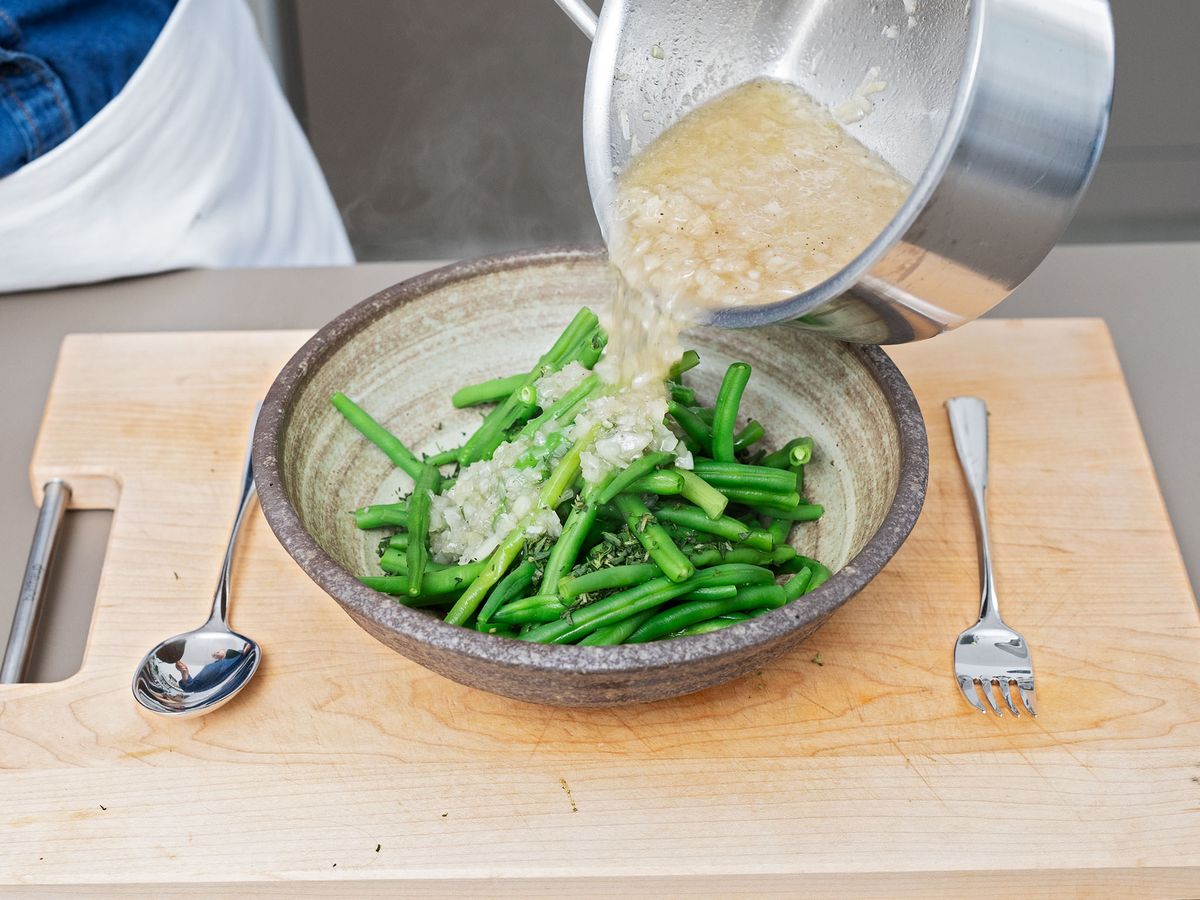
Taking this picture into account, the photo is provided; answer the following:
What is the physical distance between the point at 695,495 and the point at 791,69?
703mm

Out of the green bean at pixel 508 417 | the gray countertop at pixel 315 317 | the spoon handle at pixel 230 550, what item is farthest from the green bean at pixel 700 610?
the gray countertop at pixel 315 317

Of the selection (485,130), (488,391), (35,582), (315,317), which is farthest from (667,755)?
(485,130)

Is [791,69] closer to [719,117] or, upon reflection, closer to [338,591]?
[719,117]

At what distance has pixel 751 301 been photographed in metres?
1.54

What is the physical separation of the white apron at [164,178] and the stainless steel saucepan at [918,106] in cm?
123

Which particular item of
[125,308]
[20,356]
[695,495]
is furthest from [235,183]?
[695,495]

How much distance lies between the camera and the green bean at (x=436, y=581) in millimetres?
1656

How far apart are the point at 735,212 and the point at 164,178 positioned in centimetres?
153

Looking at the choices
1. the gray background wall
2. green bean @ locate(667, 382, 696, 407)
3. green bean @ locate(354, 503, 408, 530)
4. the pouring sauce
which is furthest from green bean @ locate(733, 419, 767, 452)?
the gray background wall

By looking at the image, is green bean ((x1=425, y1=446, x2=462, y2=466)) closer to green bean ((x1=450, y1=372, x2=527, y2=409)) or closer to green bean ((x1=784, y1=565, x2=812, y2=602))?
green bean ((x1=450, y1=372, x2=527, y2=409))

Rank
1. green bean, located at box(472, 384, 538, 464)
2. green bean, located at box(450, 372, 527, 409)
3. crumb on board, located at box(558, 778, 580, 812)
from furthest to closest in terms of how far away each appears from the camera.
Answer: green bean, located at box(450, 372, 527, 409) < green bean, located at box(472, 384, 538, 464) < crumb on board, located at box(558, 778, 580, 812)

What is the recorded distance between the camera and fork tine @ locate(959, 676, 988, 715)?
164 cm

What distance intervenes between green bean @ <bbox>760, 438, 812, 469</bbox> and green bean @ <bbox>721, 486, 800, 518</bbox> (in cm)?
6

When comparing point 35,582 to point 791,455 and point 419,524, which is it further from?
point 791,455
